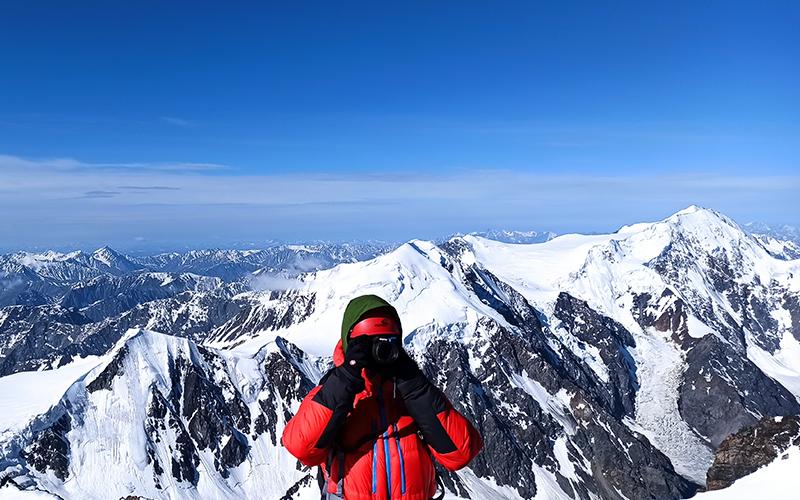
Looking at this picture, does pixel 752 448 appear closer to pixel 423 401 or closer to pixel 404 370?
A: pixel 423 401

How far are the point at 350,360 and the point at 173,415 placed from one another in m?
201

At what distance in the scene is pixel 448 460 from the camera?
A: 9.02m

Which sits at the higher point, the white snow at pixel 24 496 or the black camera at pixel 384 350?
the black camera at pixel 384 350

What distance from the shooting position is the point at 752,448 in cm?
6881

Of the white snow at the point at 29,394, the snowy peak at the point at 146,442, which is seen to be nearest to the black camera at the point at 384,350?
the snowy peak at the point at 146,442

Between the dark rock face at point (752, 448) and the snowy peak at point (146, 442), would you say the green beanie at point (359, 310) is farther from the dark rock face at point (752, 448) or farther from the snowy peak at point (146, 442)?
the snowy peak at point (146, 442)

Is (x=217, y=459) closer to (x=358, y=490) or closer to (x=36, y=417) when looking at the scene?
(x=36, y=417)

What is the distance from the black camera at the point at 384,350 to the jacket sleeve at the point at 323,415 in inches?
17.9

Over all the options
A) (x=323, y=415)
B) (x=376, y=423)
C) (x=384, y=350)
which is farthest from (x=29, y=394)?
(x=384, y=350)

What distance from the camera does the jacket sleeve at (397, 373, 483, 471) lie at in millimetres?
8766

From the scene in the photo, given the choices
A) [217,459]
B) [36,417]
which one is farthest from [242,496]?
[36,417]

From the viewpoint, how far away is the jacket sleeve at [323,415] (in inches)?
333

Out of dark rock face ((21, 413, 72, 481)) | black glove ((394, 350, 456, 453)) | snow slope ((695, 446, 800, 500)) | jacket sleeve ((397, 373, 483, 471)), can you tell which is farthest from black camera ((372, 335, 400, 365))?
dark rock face ((21, 413, 72, 481))

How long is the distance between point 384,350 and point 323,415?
4.29ft
